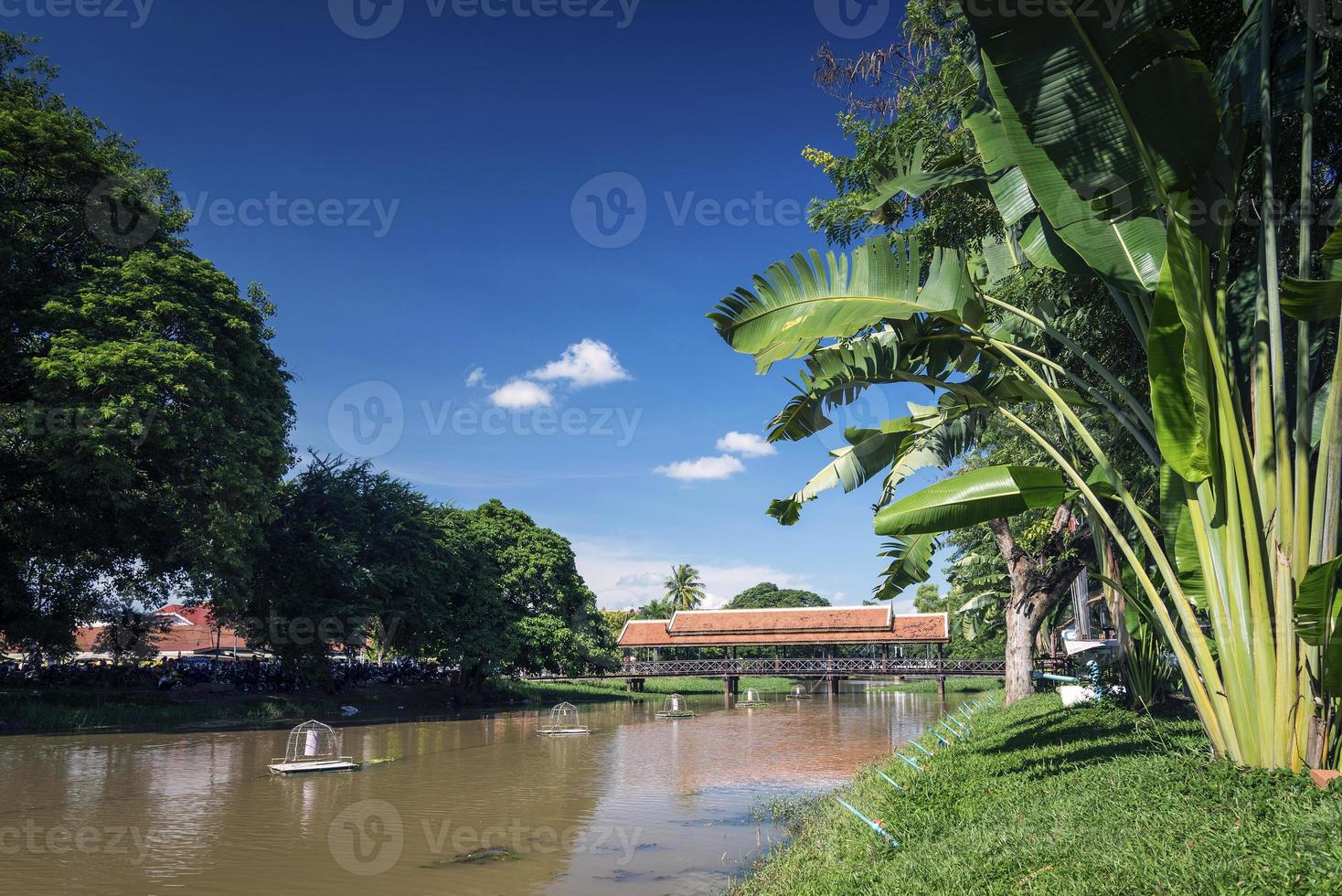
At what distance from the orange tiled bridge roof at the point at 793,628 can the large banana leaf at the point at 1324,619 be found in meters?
35.7

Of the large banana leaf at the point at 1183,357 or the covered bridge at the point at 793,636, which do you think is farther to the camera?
the covered bridge at the point at 793,636

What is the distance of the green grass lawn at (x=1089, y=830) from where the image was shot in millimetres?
3422

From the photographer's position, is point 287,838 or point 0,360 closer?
point 287,838

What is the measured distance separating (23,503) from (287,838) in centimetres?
1497

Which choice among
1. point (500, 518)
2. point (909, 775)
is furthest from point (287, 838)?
point (500, 518)

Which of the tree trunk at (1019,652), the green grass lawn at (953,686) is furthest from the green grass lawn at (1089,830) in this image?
the green grass lawn at (953,686)

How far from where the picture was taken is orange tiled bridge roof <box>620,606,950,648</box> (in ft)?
128

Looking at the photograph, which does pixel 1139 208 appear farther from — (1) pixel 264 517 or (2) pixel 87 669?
(2) pixel 87 669

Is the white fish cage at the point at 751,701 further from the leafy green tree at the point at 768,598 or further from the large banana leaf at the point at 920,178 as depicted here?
the leafy green tree at the point at 768,598

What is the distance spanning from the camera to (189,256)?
20.3 m

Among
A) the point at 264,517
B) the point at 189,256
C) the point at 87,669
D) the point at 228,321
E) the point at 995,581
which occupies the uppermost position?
the point at 189,256

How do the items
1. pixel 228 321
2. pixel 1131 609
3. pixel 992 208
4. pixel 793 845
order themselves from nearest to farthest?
pixel 793 845 → pixel 1131 609 → pixel 992 208 → pixel 228 321

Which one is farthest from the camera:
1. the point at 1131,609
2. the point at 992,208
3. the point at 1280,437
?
the point at 992,208

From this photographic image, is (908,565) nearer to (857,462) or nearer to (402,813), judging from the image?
(857,462)
